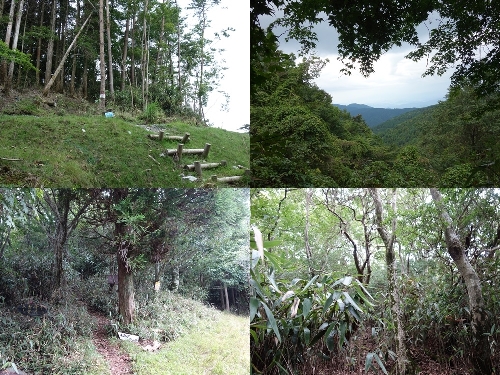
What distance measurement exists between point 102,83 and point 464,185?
184 cm

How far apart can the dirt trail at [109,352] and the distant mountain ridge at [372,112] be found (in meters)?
1.52

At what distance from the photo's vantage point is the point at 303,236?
82.0 inches

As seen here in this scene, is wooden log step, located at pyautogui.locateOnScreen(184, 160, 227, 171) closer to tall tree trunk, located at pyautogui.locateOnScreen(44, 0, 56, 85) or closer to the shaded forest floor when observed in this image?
tall tree trunk, located at pyautogui.locateOnScreen(44, 0, 56, 85)

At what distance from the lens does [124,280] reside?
6.44 feet

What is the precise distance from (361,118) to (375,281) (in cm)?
83

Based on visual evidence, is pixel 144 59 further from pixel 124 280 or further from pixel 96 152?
pixel 124 280

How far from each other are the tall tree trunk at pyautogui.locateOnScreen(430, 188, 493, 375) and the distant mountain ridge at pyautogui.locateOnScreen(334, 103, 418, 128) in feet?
1.42

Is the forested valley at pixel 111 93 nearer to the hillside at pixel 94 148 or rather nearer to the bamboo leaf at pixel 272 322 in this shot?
the hillside at pixel 94 148

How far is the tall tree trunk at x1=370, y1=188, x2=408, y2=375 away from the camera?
2061mm

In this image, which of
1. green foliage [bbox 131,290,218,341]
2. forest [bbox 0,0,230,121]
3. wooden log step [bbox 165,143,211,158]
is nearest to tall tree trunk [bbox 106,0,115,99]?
forest [bbox 0,0,230,121]

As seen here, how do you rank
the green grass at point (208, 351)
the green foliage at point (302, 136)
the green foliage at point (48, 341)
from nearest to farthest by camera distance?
the green foliage at point (48, 341) < the green grass at point (208, 351) < the green foliage at point (302, 136)

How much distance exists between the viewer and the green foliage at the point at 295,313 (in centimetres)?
195

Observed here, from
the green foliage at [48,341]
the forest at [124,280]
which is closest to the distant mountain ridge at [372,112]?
the forest at [124,280]

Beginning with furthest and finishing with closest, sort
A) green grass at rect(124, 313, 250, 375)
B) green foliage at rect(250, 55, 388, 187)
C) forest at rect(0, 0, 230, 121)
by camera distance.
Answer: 1. green foliage at rect(250, 55, 388, 187)
2. green grass at rect(124, 313, 250, 375)
3. forest at rect(0, 0, 230, 121)
